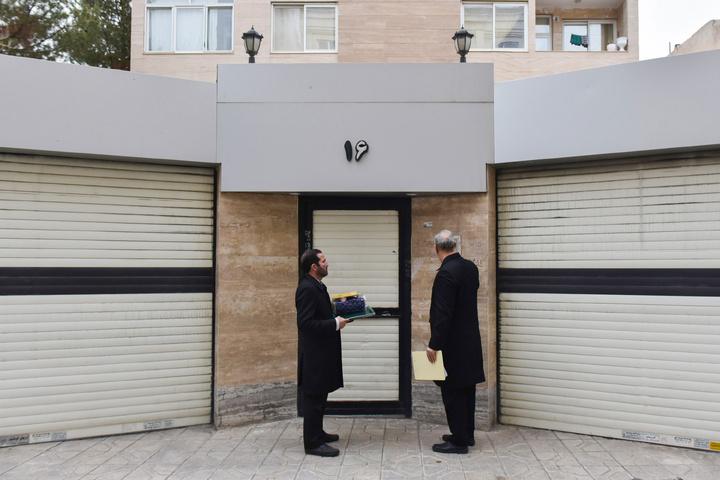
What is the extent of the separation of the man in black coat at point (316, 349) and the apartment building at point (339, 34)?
25.6ft

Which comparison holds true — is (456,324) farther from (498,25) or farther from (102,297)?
(498,25)

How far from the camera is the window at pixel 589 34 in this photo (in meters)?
15.5

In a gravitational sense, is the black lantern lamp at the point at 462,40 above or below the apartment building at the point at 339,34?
below

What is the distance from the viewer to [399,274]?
6.33 metres

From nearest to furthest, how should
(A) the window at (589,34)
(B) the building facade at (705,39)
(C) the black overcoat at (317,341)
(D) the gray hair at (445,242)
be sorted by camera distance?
1. (C) the black overcoat at (317,341)
2. (D) the gray hair at (445,242)
3. (B) the building facade at (705,39)
4. (A) the window at (589,34)

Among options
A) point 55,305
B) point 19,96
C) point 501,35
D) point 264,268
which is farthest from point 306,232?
point 501,35

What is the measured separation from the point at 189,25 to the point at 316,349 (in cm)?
1031

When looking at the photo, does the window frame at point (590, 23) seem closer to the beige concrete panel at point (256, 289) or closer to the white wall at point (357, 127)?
the white wall at point (357, 127)

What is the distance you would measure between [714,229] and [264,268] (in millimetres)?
4633

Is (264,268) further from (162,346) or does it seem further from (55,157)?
(55,157)

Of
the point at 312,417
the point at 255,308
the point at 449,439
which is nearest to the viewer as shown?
the point at 312,417

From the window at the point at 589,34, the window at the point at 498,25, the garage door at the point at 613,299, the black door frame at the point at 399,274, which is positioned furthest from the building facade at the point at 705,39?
the black door frame at the point at 399,274

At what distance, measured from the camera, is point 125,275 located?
227 inches

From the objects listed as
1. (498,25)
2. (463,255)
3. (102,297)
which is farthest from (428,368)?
(498,25)
